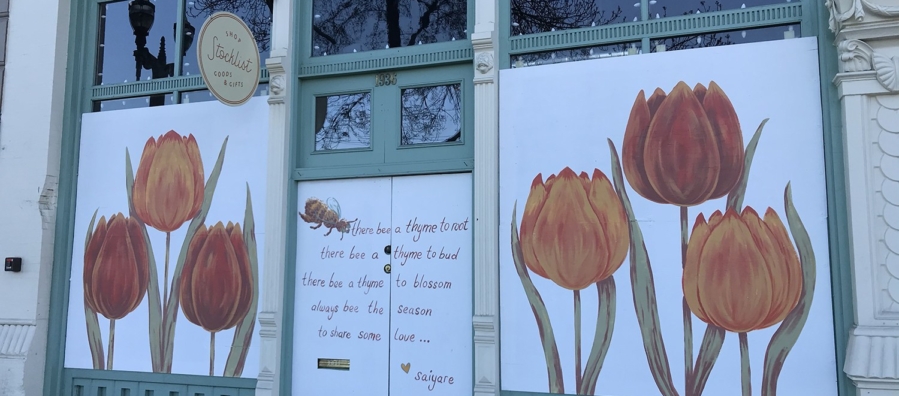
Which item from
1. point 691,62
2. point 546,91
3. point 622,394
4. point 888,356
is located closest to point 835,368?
point 888,356

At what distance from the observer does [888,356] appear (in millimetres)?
4492

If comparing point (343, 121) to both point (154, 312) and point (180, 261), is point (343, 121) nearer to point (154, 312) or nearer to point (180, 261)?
point (180, 261)

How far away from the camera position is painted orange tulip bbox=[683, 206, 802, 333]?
495 centimetres

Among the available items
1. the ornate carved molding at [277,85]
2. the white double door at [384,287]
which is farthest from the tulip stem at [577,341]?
the ornate carved molding at [277,85]

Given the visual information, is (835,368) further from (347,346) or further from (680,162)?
(347,346)

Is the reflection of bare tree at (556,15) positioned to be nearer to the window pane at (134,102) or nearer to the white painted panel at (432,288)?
the white painted panel at (432,288)

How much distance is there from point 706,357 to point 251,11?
5.21 metres

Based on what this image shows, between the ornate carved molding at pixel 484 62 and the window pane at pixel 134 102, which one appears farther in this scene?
the window pane at pixel 134 102

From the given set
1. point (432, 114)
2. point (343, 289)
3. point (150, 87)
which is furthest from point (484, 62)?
point (150, 87)

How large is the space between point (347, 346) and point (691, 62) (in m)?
3.71

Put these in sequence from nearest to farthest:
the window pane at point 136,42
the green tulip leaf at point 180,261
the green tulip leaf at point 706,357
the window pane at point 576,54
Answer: the green tulip leaf at point 706,357 < the window pane at point 576,54 < the green tulip leaf at point 180,261 < the window pane at point 136,42

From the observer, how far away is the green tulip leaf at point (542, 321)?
5402mm

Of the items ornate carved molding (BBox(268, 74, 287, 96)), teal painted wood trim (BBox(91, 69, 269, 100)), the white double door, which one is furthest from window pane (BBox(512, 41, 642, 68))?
teal painted wood trim (BBox(91, 69, 269, 100))

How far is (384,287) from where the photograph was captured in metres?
6.05
